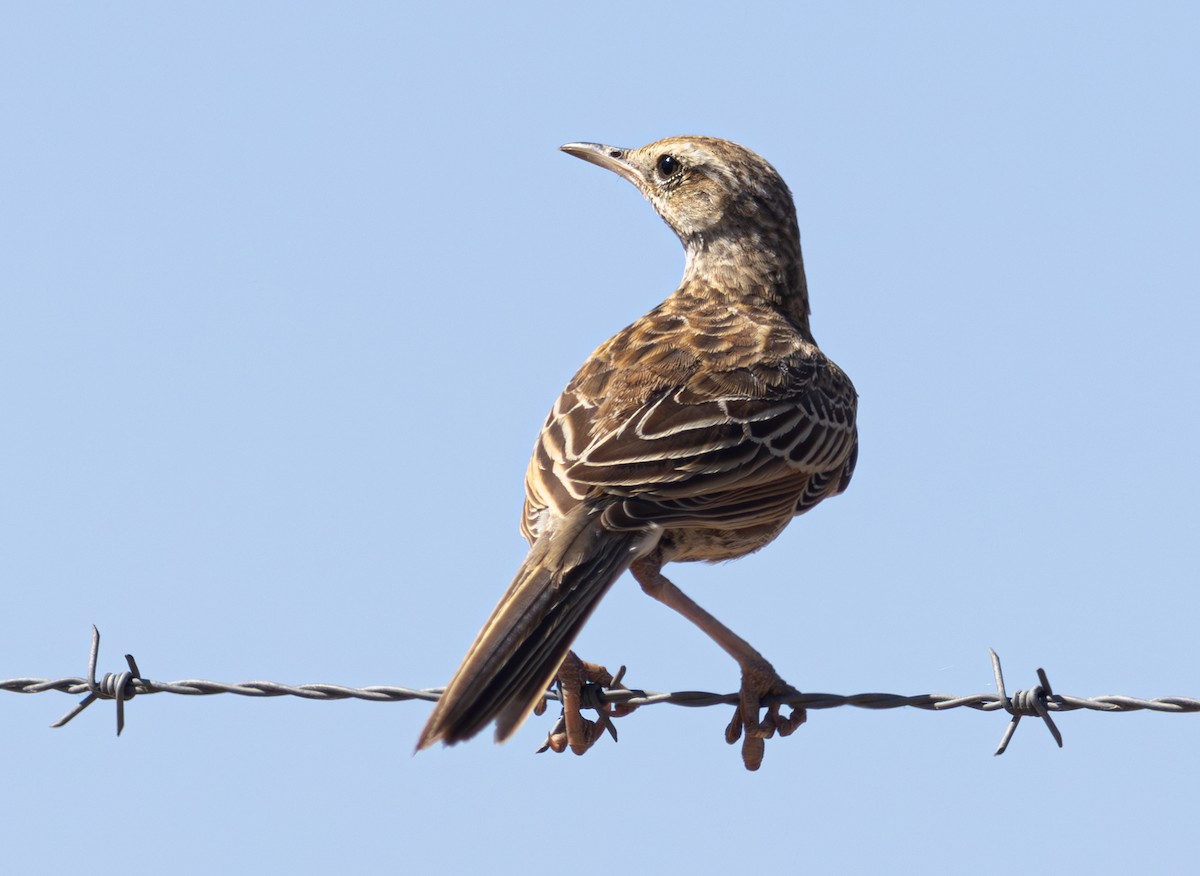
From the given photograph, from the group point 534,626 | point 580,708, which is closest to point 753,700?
point 580,708

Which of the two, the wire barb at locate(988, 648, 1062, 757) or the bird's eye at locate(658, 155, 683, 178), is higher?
the bird's eye at locate(658, 155, 683, 178)

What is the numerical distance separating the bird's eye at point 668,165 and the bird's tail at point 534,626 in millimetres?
3615

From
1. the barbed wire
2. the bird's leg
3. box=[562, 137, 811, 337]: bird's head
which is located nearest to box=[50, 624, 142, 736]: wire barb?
the barbed wire

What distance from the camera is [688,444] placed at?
26.3ft

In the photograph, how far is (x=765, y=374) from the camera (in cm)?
895

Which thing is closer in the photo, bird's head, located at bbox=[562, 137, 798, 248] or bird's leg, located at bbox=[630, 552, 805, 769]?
bird's leg, located at bbox=[630, 552, 805, 769]

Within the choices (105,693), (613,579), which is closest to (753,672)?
(613,579)

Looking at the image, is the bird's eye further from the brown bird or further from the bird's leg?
the bird's leg

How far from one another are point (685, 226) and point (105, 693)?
4.87m

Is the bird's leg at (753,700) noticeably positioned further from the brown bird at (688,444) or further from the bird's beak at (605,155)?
the bird's beak at (605,155)

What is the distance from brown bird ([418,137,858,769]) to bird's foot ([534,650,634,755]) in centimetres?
7

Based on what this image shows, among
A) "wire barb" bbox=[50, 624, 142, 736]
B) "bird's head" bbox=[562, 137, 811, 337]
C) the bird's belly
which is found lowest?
"wire barb" bbox=[50, 624, 142, 736]

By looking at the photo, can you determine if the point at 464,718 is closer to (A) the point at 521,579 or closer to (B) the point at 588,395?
(A) the point at 521,579

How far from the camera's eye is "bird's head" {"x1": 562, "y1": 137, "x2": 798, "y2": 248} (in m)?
10.4
